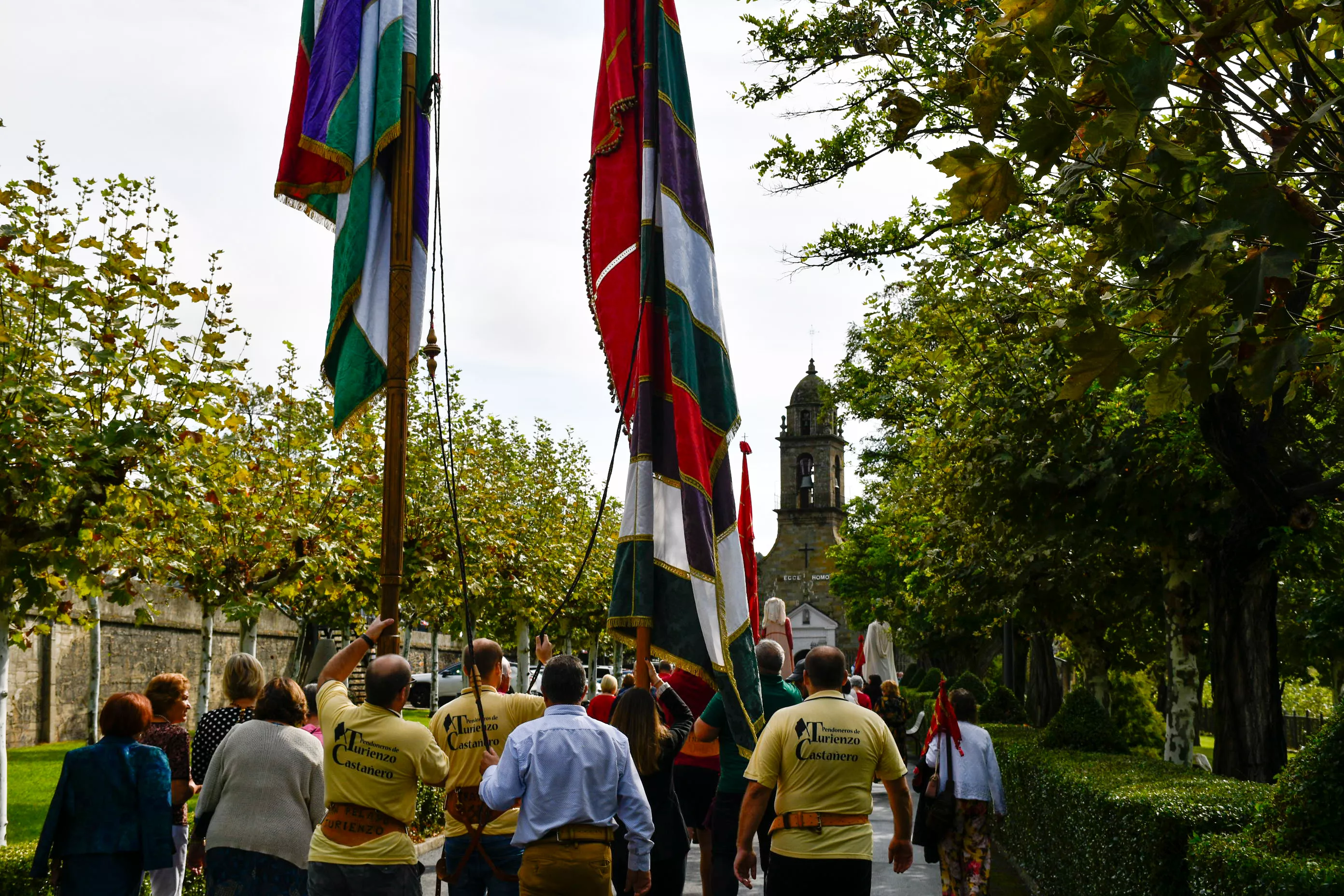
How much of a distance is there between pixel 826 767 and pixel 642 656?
3.92 ft

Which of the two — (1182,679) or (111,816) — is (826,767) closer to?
(111,816)

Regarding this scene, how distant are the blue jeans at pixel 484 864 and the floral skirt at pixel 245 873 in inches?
28.4

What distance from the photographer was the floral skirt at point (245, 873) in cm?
592

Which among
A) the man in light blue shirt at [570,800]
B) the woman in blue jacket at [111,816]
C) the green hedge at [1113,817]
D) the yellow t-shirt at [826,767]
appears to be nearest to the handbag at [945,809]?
the green hedge at [1113,817]

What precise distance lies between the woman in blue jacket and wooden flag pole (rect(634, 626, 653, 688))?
2762mm

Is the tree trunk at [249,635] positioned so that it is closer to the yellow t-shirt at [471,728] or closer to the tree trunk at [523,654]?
the tree trunk at [523,654]

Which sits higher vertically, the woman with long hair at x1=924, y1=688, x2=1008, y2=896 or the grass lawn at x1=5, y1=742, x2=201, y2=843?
the woman with long hair at x1=924, y1=688, x2=1008, y2=896

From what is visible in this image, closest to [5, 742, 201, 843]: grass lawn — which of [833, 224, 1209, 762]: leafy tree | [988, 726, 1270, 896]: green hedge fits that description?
[988, 726, 1270, 896]: green hedge

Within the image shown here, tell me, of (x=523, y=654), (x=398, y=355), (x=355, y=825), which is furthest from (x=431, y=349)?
(x=523, y=654)

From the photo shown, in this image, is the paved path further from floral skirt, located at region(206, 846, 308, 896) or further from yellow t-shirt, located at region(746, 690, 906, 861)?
floral skirt, located at region(206, 846, 308, 896)

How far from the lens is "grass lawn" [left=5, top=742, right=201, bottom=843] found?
13.4 metres

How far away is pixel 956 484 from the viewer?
1488 cm

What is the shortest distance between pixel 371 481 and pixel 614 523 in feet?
62.5

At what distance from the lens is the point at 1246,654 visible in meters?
10.2
